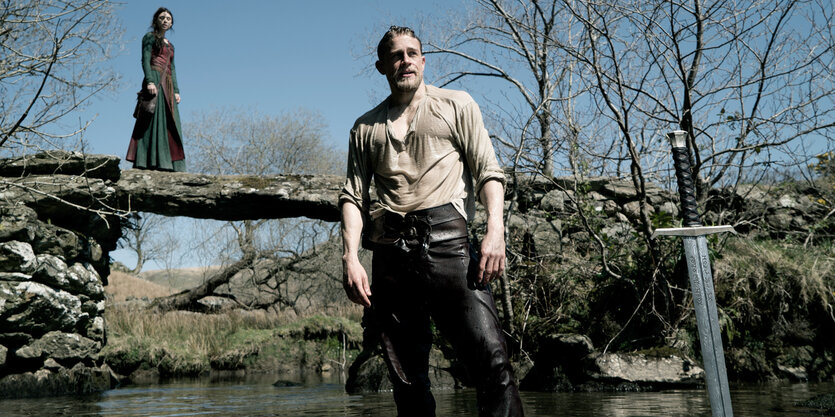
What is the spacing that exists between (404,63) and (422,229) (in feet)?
2.38

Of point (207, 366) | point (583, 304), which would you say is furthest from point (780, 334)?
point (207, 366)

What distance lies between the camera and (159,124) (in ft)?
34.0

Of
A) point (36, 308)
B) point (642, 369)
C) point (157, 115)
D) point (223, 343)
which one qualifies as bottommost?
point (642, 369)

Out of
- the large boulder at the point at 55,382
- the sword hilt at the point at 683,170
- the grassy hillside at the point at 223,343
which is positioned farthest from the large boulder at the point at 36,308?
the sword hilt at the point at 683,170

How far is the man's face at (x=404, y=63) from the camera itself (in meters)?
2.80

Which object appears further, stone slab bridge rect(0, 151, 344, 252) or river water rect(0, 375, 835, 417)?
stone slab bridge rect(0, 151, 344, 252)

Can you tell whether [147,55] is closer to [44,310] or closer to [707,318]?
[44,310]

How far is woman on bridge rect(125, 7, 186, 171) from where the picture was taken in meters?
10.1

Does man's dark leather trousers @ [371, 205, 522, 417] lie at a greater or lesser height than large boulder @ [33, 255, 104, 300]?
lesser

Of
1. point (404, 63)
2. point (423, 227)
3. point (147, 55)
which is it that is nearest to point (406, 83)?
Result: point (404, 63)

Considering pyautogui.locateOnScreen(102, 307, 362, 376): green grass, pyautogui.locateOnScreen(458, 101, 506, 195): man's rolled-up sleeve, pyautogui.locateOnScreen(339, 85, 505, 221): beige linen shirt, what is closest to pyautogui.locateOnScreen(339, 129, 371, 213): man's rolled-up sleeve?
pyautogui.locateOnScreen(339, 85, 505, 221): beige linen shirt

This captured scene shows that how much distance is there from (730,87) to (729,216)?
179 centimetres

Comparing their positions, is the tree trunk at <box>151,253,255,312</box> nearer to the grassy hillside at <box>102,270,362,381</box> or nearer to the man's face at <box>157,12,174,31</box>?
the grassy hillside at <box>102,270,362,381</box>

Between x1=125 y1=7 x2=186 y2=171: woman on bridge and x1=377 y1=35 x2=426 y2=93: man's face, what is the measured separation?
8280 mm
